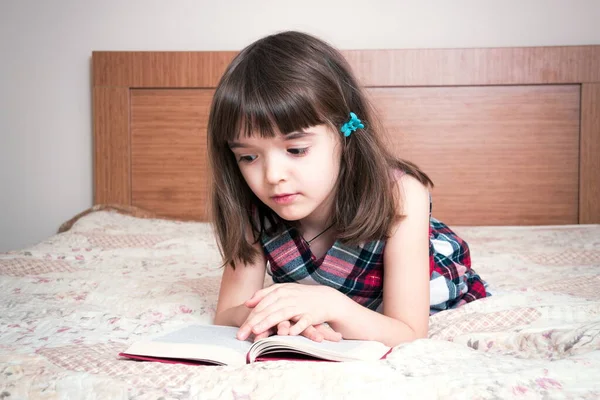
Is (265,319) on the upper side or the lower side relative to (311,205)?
lower

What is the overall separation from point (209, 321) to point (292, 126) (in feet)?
1.27

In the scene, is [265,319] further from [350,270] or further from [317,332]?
[350,270]

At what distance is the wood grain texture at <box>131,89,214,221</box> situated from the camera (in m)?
2.49

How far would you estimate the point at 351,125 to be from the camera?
868 millimetres

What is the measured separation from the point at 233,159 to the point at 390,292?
0.30 m

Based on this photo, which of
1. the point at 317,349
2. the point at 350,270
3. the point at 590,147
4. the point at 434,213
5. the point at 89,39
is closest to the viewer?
the point at 317,349

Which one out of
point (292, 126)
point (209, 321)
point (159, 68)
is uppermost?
point (159, 68)

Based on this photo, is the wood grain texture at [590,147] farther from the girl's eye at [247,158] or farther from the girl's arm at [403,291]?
the girl's eye at [247,158]

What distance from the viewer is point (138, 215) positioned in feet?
7.84

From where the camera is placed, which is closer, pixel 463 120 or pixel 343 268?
pixel 343 268

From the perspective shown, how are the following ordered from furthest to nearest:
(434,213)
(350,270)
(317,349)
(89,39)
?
(89,39) < (434,213) < (350,270) < (317,349)

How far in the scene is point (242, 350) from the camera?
2.28 ft

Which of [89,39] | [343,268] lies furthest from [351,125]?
[89,39]

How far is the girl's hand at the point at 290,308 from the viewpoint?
73 centimetres
